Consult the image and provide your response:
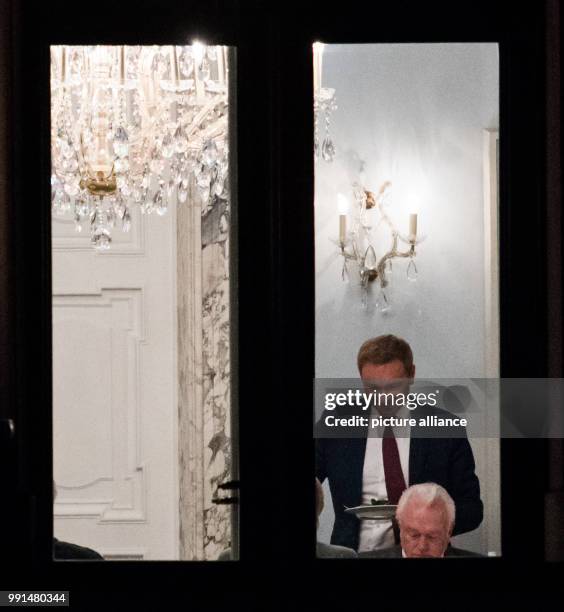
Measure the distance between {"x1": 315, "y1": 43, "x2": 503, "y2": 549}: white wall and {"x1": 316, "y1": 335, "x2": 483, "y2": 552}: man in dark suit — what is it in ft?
0.09

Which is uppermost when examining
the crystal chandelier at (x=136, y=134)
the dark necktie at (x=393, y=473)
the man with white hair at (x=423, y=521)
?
the crystal chandelier at (x=136, y=134)

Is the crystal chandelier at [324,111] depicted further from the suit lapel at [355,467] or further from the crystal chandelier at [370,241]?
the suit lapel at [355,467]

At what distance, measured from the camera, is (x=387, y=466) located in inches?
99.6

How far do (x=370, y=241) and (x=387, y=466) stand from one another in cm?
45

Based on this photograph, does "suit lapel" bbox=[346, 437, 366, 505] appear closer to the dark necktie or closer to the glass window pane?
the dark necktie

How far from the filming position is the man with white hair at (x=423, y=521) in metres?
2.52

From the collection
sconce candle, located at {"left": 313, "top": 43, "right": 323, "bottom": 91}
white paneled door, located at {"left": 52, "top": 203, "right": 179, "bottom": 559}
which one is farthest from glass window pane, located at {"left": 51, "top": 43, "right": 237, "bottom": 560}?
sconce candle, located at {"left": 313, "top": 43, "right": 323, "bottom": 91}

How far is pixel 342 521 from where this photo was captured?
2525mm

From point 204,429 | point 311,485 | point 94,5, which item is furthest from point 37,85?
point 311,485

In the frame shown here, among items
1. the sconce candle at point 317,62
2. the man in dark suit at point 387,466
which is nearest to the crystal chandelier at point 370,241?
the man in dark suit at point 387,466

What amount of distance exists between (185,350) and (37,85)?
0.60 m

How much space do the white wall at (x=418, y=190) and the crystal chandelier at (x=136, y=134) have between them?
0.79 feet

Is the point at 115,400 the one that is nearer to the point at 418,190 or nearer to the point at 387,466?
the point at 387,466

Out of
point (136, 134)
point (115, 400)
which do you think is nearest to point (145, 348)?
point (115, 400)
